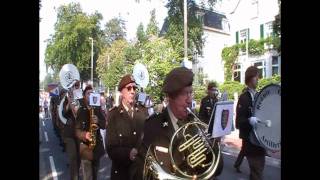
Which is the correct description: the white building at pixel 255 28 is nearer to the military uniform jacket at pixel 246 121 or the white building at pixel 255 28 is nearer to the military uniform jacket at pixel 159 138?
the military uniform jacket at pixel 246 121

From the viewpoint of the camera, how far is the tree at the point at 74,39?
2.83 metres

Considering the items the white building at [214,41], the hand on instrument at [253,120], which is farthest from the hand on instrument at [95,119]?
the hand on instrument at [253,120]

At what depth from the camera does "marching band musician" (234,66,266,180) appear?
8.95 feet

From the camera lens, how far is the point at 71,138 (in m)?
3.07

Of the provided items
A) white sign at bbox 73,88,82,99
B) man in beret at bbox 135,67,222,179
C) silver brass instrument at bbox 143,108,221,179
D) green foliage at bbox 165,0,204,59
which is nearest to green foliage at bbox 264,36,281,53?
green foliage at bbox 165,0,204,59

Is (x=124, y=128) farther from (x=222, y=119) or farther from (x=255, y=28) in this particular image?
(x=255, y=28)

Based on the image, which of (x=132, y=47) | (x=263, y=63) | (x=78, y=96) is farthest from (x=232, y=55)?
(x=78, y=96)

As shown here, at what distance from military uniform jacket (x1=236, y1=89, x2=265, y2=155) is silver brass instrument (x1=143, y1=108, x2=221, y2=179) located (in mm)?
576

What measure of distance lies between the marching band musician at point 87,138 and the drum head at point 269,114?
1.09 m

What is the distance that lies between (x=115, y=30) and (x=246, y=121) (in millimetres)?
1103

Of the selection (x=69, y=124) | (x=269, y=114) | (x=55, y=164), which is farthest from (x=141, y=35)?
(x=55, y=164)
